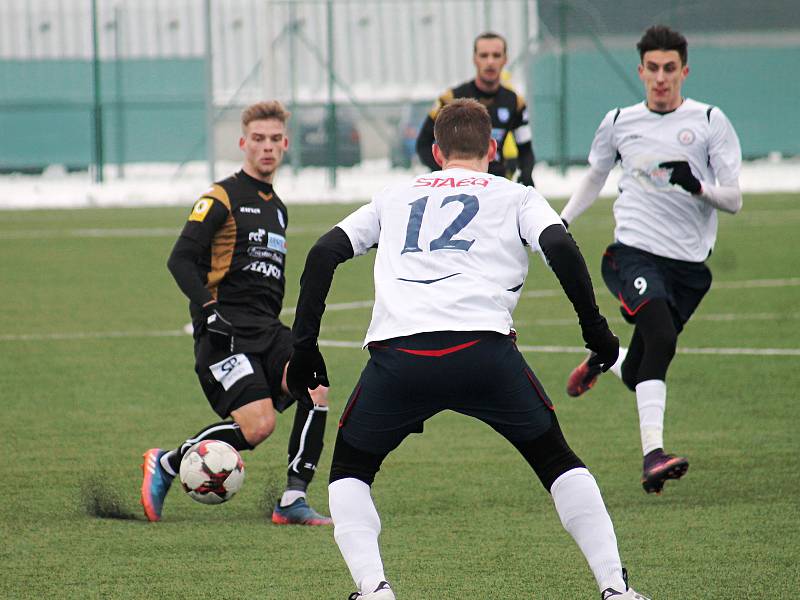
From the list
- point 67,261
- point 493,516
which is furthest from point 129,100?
point 493,516

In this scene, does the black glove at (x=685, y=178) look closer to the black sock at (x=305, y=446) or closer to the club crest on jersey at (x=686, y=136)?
the club crest on jersey at (x=686, y=136)

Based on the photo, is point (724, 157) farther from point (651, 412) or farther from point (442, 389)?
point (442, 389)

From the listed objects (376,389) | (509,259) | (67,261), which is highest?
(509,259)

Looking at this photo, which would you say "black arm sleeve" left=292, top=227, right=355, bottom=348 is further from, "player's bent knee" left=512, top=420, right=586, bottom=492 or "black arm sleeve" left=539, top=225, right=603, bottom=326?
"player's bent knee" left=512, top=420, right=586, bottom=492

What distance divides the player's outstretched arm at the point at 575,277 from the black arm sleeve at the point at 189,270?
220cm

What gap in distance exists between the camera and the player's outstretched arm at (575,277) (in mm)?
4422

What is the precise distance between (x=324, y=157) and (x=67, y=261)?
12579mm

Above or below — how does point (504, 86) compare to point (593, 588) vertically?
above

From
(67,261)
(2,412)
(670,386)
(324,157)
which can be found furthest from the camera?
(324,157)

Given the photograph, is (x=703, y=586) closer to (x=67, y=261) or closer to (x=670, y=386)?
(x=670, y=386)

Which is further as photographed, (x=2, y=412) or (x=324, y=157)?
(x=324, y=157)

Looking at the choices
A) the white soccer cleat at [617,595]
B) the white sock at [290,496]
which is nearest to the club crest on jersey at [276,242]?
the white sock at [290,496]

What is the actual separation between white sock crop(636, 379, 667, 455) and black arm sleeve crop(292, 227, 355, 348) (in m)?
2.40

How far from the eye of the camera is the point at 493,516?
6254 mm
